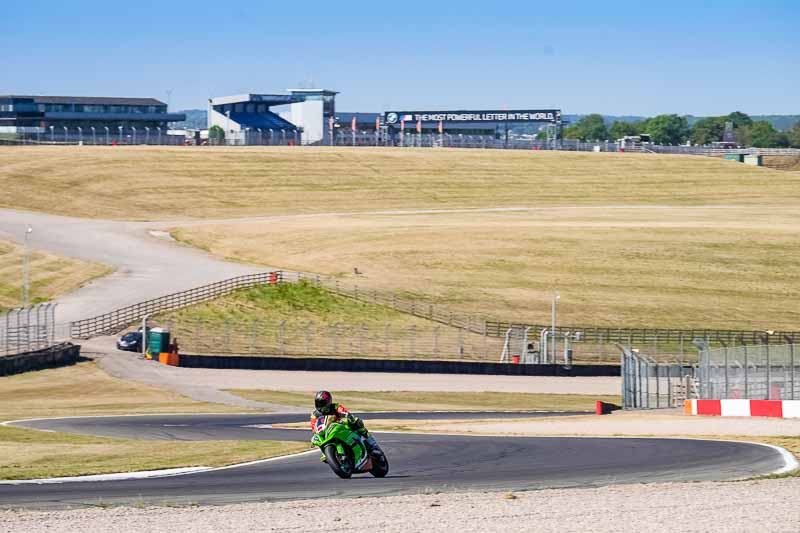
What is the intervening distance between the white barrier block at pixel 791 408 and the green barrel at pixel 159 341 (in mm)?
35813

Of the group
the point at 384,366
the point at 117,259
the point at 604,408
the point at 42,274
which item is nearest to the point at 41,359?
the point at 384,366

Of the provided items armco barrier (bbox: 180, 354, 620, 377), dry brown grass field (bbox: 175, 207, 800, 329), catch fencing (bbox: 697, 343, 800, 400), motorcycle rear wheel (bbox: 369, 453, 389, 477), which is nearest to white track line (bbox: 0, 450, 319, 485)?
motorcycle rear wheel (bbox: 369, 453, 389, 477)

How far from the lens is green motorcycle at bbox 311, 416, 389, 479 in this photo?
20.1 meters

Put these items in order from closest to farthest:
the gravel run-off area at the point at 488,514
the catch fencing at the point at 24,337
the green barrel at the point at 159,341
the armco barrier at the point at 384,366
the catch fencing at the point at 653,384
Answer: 1. the gravel run-off area at the point at 488,514
2. the catch fencing at the point at 653,384
3. the catch fencing at the point at 24,337
4. the armco barrier at the point at 384,366
5. the green barrel at the point at 159,341

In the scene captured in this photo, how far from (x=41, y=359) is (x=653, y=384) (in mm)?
28113

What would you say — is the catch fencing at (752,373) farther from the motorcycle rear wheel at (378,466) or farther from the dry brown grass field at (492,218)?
the dry brown grass field at (492,218)

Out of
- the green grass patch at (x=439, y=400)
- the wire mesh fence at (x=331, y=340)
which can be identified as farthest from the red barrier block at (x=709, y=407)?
the wire mesh fence at (x=331, y=340)

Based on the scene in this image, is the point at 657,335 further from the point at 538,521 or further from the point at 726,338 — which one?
the point at 538,521

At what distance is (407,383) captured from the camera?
2309 inches

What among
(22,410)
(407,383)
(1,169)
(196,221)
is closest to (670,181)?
(196,221)

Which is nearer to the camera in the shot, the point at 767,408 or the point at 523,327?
the point at 767,408

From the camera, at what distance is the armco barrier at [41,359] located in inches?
2106

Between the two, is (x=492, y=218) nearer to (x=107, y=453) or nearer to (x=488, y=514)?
(x=107, y=453)

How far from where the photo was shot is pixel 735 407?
3434cm
